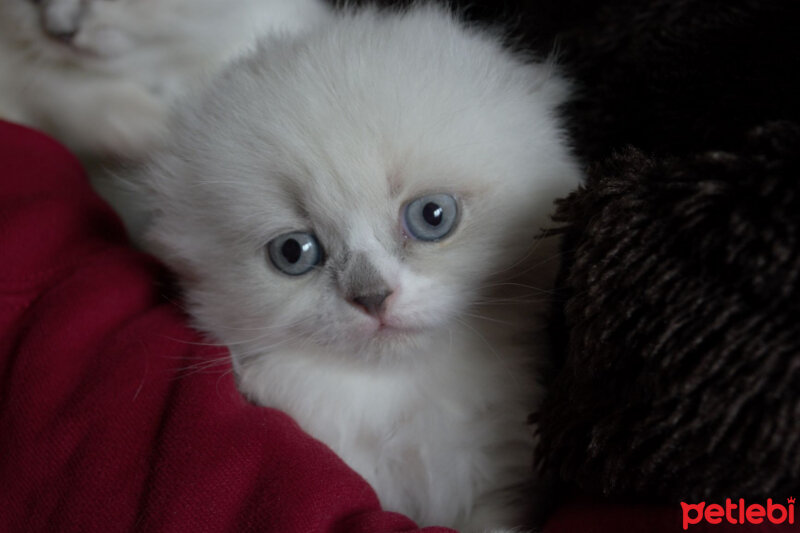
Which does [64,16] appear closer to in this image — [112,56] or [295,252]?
[112,56]

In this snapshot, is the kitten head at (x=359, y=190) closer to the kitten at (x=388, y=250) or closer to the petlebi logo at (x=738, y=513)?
the kitten at (x=388, y=250)

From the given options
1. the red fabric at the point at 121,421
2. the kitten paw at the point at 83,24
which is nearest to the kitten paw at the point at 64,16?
the kitten paw at the point at 83,24

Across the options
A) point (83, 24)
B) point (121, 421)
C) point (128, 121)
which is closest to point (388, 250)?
point (121, 421)

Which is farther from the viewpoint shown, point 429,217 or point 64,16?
point 64,16

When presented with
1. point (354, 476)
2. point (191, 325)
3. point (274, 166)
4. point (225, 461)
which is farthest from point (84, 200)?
point (354, 476)

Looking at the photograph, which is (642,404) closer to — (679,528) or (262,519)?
(679,528)

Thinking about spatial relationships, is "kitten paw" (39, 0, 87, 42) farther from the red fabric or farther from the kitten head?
the kitten head
